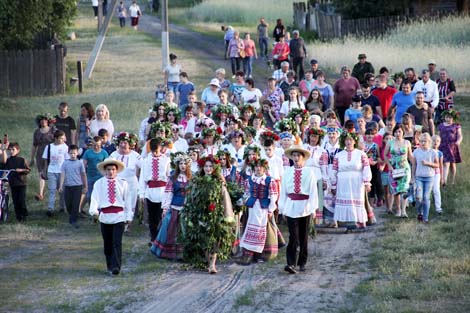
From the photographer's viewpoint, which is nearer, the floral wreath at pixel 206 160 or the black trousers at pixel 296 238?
the black trousers at pixel 296 238

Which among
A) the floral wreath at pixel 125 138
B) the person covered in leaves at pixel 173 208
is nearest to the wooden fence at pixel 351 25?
the floral wreath at pixel 125 138

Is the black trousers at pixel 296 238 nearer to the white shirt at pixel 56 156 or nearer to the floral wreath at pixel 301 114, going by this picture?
the floral wreath at pixel 301 114

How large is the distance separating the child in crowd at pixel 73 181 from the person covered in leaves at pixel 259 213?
4.04 metres

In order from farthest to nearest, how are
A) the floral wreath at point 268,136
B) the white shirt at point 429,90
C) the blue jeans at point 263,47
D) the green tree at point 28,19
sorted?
the blue jeans at point 263,47 → the green tree at point 28,19 → the white shirt at point 429,90 → the floral wreath at point 268,136

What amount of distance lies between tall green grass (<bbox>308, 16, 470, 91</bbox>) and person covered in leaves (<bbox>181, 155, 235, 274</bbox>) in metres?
19.6

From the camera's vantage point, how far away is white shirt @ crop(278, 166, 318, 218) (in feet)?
44.8

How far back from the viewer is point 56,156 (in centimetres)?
1808

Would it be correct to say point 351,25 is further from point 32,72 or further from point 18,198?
point 18,198

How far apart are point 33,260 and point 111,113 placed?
15365 millimetres

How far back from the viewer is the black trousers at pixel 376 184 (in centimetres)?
1775

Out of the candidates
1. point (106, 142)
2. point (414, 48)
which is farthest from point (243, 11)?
point (106, 142)

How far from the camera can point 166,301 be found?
12578 millimetres

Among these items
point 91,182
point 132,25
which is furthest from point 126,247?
point 132,25

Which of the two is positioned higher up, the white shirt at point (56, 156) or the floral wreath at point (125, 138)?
the floral wreath at point (125, 138)
